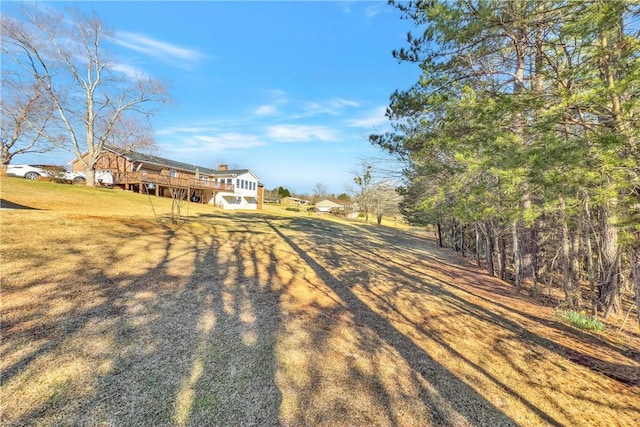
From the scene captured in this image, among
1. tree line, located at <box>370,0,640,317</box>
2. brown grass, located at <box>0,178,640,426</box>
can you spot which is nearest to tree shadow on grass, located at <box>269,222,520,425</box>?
brown grass, located at <box>0,178,640,426</box>

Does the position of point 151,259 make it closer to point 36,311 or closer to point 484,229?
point 36,311

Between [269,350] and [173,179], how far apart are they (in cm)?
2735

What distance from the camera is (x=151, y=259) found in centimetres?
674

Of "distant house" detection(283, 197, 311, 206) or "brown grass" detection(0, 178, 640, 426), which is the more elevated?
"distant house" detection(283, 197, 311, 206)

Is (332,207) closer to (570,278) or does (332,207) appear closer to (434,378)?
(570,278)

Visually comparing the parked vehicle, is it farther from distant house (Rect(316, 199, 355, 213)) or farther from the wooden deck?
distant house (Rect(316, 199, 355, 213))

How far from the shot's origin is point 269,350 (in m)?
3.60

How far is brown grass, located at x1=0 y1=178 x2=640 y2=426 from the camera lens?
2648mm

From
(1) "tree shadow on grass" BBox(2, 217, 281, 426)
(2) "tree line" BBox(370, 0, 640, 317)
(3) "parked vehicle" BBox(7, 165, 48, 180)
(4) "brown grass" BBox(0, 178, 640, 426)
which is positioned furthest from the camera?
(3) "parked vehicle" BBox(7, 165, 48, 180)

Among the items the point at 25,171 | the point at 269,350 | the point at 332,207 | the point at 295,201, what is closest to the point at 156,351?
the point at 269,350

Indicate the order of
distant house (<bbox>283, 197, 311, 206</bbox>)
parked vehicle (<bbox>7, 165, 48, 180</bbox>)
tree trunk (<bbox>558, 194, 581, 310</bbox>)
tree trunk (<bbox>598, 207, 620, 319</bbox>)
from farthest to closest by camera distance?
distant house (<bbox>283, 197, 311, 206</bbox>) < parked vehicle (<bbox>7, 165, 48, 180</bbox>) < tree trunk (<bbox>558, 194, 581, 310</bbox>) < tree trunk (<bbox>598, 207, 620, 319</bbox>)

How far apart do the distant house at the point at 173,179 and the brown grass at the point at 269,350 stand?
2187 centimetres

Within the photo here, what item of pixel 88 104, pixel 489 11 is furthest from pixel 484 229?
pixel 88 104

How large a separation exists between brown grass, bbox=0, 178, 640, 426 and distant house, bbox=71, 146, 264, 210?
2187 cm
